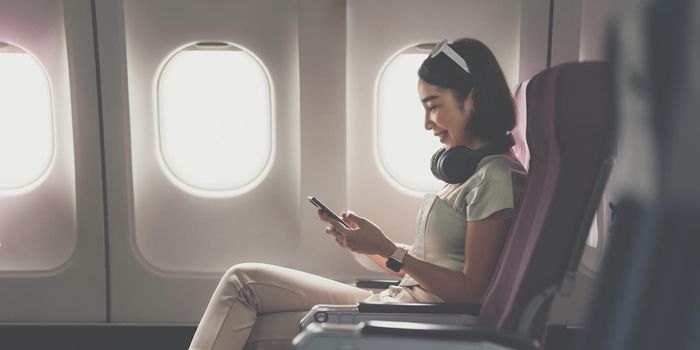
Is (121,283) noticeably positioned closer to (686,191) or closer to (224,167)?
(224,167)

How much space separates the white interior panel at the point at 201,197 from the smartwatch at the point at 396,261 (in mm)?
1036

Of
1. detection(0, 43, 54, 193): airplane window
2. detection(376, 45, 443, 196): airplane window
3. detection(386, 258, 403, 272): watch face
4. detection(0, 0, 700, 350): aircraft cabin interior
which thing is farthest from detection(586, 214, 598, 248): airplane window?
detection(0, 43, 54, 193): airplane window

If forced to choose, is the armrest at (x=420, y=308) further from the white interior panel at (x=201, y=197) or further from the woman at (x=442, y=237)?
the white interior panel at (x=201, y=197)

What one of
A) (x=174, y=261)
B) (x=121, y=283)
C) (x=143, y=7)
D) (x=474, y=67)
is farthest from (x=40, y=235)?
(x=474, y=67)

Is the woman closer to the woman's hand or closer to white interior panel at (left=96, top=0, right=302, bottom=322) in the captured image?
the woman's hand

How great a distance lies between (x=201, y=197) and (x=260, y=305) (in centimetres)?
86

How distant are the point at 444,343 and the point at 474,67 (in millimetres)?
959

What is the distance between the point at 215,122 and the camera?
9.57 feet

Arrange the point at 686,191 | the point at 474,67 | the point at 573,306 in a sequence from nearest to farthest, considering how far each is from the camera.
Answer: the point at 686,191
the point at 474,67
the point at 573,306

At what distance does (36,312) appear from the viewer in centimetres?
296

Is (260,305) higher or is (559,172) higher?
(559,172)

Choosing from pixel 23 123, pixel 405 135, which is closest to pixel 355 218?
pixel 405 135

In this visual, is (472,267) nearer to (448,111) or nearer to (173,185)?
(448,111)

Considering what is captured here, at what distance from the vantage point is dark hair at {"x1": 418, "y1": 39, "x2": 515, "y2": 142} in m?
1.89
